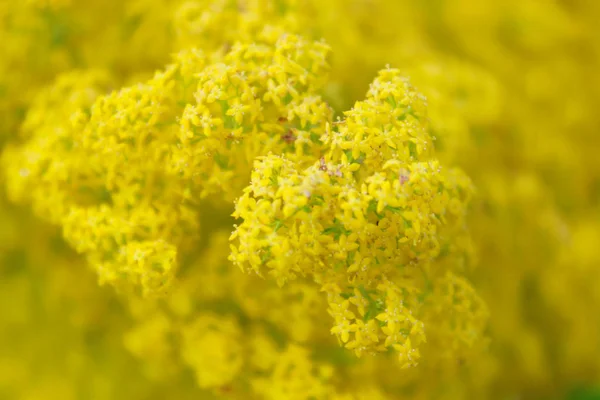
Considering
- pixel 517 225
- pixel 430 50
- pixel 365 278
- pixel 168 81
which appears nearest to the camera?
pixel 365 278

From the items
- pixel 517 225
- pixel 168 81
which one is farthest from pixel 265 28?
pixel 517 225

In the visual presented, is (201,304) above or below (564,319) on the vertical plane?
below

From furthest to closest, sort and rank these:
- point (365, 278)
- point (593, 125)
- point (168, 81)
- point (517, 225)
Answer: point (593, 125) < point (517, 225) < point (168, 81) < point (365, 278)

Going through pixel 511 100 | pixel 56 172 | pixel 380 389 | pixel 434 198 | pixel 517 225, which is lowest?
pixel 380 389

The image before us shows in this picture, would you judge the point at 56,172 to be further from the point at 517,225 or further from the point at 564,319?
the point at 564,319

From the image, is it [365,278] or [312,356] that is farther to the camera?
[312,356]
